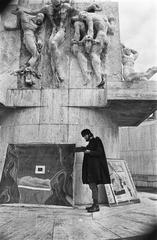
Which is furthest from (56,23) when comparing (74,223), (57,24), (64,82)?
(74,223)

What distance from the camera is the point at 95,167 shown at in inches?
192

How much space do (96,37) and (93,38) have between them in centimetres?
12

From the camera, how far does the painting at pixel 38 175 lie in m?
5.38

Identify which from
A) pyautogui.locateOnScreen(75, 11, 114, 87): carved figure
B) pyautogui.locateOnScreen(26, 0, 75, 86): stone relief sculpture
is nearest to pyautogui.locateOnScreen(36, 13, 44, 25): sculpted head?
pyautogui.locateOnScreen(26, 0, 75, 86): stone relief sculpture

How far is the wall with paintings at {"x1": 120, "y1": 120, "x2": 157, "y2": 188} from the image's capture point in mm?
12398

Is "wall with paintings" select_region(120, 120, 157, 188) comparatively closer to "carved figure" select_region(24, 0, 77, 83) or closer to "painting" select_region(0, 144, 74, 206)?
"painting" select_region(0, 144, 74, 206)

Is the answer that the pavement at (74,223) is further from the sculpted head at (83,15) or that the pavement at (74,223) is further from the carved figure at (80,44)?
the sculpted head at (83,15)

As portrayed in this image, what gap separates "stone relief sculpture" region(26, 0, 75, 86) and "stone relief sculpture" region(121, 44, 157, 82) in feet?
7.40

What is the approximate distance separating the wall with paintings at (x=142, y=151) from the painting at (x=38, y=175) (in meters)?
7.93

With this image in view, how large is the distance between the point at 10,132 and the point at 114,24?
5.45 m

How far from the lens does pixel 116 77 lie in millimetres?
7340

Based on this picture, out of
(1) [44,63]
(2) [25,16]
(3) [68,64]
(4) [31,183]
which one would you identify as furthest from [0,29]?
(4) [31,183]

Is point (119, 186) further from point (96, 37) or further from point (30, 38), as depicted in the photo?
point (30, 38)

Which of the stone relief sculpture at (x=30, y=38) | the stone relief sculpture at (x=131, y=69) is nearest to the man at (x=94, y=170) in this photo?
the stone relief sculpture at (x=131, y=69)
